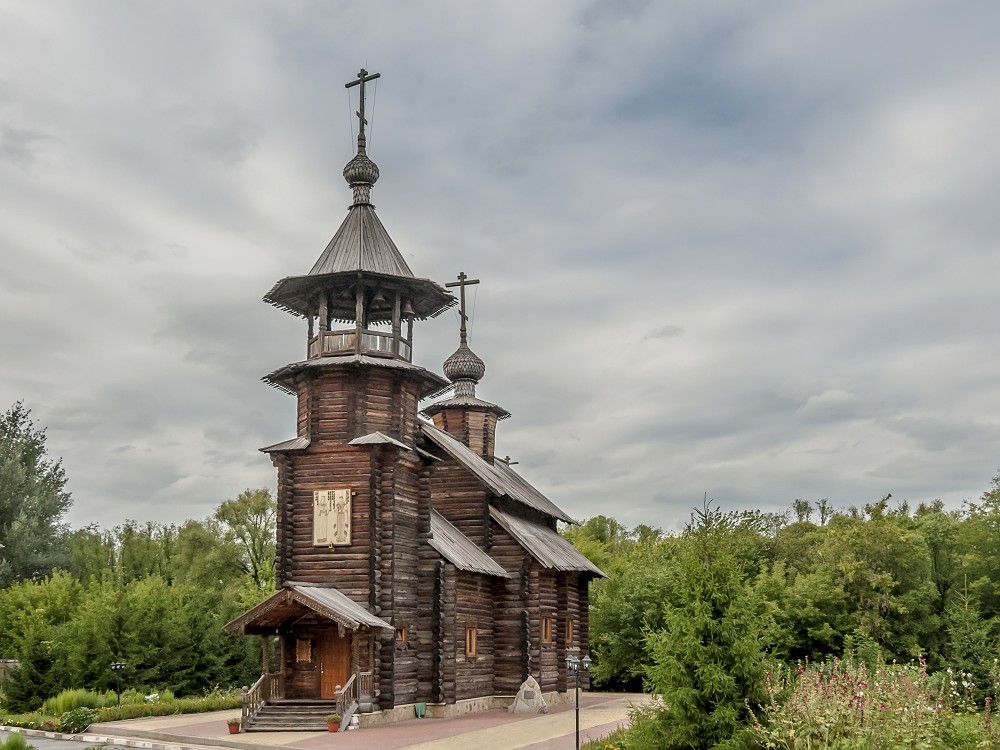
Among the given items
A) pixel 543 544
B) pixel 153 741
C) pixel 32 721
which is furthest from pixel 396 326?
pixel 32 721

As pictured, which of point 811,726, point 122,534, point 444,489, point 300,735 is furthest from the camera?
point 122,534

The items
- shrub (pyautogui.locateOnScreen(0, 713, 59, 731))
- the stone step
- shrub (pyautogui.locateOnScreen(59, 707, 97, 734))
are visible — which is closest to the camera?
the stone step

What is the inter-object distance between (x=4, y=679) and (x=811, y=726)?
89.0 ft

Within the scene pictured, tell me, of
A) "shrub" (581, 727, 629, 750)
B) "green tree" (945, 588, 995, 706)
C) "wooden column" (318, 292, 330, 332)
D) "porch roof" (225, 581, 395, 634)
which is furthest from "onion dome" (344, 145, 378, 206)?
"green tree" (945, 588, 995, 706)

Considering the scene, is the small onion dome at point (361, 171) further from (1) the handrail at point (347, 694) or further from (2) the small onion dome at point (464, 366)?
(1) the handrail at point (347, 694)

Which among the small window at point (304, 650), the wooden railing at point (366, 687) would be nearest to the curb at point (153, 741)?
the wooden railing at point (366, 687)

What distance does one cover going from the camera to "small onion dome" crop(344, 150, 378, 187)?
1249 inches

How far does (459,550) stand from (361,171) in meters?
12.5

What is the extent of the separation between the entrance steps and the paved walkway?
0.53m

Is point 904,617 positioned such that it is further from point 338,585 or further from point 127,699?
point 127,699

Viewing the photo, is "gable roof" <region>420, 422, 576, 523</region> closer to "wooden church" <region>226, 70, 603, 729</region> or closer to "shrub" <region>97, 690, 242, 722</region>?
"wooden church" <region>226, 70, 603, 729</region>

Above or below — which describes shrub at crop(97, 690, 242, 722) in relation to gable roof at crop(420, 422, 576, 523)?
below

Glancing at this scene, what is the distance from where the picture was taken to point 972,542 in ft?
136

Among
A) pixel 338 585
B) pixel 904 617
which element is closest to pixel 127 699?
pixel 338 585
